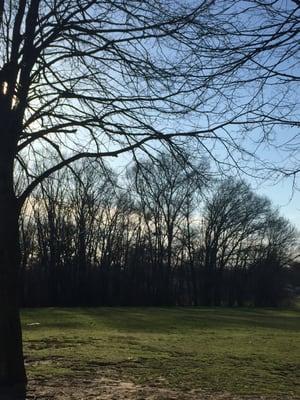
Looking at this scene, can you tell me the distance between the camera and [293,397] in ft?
27.2

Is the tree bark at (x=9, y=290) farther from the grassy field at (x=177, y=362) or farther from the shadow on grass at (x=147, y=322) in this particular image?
the shadow on grass at (x=147, y=322)

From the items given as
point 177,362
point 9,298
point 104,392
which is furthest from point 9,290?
point 177,362

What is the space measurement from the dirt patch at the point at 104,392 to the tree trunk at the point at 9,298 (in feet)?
1.12

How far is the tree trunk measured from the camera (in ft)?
27.4

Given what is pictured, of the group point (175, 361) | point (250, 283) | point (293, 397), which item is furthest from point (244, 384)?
point (250, 283)

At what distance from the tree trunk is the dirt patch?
1.12 feet

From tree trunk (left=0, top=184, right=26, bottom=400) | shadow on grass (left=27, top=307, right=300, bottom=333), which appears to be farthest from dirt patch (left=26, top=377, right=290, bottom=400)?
shadow on grass (left=27, top=307, right=300, bottom=333)

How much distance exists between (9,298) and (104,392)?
191 cm

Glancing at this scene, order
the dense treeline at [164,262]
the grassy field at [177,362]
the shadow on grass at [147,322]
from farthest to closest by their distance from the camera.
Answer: the dense treeline at [164,262], the shadow on grass at [147,322], the grassy field at [177,362]

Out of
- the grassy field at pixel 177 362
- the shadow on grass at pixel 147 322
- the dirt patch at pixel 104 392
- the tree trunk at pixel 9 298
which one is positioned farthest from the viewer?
the shadow on grass at pixel 147 322

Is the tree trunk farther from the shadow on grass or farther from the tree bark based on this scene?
the shadow on grass

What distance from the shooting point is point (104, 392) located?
323 inches

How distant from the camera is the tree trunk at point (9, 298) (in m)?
8.34

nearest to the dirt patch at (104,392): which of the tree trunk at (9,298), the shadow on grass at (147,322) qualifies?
the tree trunk at (9,298)
